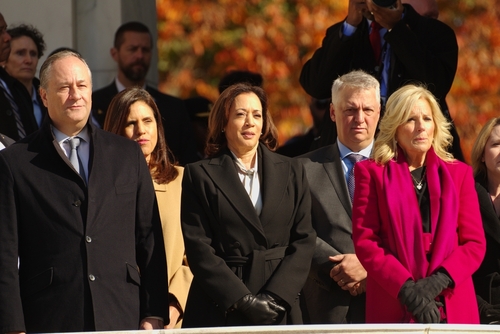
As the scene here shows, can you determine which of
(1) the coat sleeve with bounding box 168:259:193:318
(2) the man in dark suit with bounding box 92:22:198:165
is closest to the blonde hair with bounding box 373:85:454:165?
(1) the coat sleeve with bounding box 168:259:193:318

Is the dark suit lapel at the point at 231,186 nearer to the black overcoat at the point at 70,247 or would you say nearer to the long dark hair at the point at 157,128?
the black overcoat at the point at 70,247

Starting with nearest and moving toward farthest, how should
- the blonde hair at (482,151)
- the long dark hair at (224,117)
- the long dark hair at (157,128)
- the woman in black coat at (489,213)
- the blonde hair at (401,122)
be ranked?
1. the blonde hair at (401,122)
2. the long dark hair at (224,117)
3. the woman in black coat at (489,213)
4. the blonde hair at (482,151)
5. the long dark hair at (157,128)

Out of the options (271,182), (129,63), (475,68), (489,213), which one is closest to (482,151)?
(489,213)

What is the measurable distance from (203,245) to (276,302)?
48 cm

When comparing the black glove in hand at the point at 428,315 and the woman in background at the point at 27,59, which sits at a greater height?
the woman in background at the point at 27,59

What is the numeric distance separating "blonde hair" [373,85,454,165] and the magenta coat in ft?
0.24

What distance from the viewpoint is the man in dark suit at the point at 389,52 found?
24.6ft

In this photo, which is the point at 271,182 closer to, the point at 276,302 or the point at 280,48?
the point at 276,302

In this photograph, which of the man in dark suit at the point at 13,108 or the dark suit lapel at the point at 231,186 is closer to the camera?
the dark suit lapel at the point at 231,186

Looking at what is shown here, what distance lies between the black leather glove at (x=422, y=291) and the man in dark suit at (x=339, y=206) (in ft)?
2.37

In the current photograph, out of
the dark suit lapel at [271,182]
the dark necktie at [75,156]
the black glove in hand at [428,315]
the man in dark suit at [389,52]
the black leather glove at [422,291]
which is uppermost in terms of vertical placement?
the man in dark suit at [389,52]

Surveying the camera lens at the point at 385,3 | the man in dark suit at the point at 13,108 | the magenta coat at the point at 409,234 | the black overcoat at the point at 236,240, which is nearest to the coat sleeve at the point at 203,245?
the black overcoat at the point at 236,240

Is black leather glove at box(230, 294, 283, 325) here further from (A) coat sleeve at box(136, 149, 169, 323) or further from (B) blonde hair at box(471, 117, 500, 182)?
(B) blonde hair at box(471, 117, 500, 182)

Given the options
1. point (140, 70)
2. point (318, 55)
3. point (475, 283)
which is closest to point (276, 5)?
point (140, 70)
